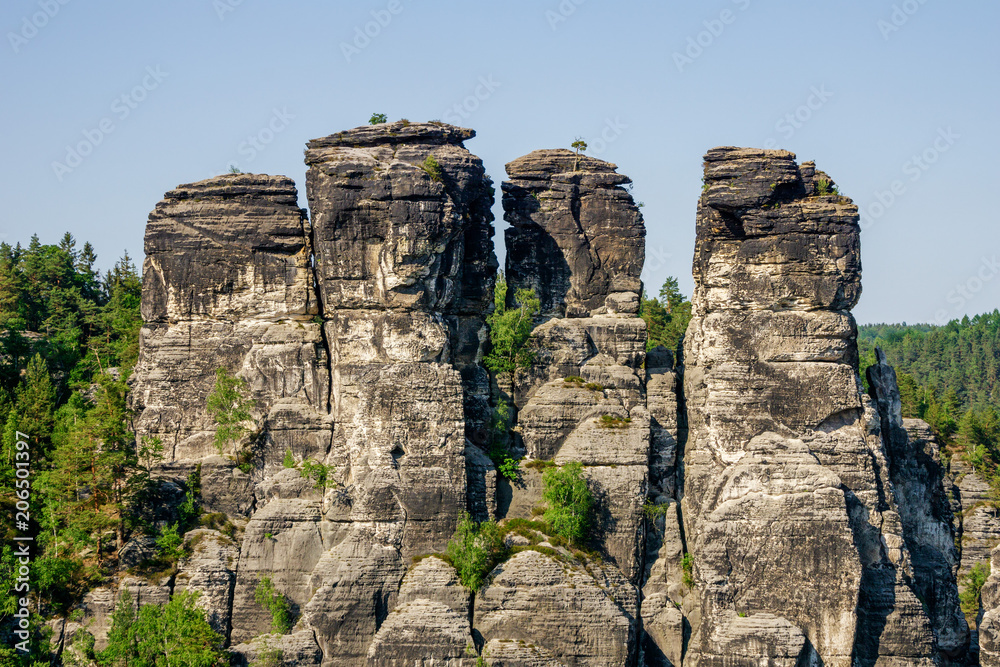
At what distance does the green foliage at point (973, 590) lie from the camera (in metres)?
66.3

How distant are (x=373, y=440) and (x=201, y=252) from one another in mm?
11291

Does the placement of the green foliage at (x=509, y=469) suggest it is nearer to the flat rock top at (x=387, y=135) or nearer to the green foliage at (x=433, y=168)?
the green foliage at (x=433, y=168)

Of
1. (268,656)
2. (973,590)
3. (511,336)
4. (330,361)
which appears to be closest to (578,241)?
(511,336)

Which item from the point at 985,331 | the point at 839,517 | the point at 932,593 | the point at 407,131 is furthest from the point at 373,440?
the point at 985,331

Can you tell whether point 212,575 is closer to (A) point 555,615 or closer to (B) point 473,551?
(B) point 473,551

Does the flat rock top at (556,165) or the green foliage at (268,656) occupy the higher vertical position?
the flat rock top at (556,165)

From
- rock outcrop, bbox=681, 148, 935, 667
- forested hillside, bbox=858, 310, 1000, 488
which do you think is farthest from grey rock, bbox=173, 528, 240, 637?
forested hillside, bbox=858, 310, 1000, 488

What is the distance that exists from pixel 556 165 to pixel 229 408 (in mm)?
17626

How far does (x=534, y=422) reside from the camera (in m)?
55.4

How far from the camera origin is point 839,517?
5128cm

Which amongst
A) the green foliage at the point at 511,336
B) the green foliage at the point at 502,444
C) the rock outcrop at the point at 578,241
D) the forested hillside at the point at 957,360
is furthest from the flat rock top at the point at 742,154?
the forested hillside at the point at 957,360

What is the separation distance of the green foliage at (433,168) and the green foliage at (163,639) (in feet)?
61.7

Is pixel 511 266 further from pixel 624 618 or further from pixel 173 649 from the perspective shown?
pixel 173 649

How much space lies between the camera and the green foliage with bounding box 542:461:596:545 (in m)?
52.0
